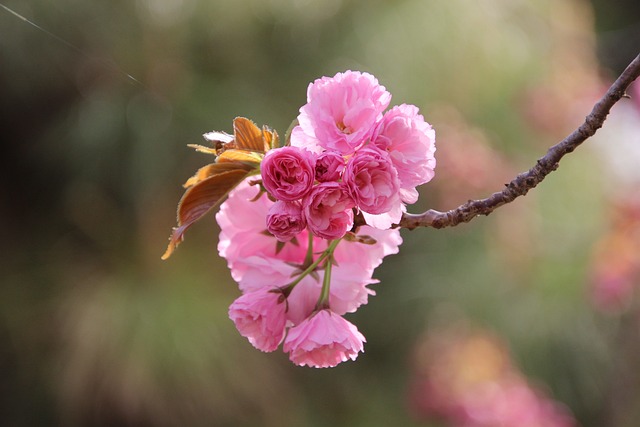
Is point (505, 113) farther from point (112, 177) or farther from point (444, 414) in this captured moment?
point (112, 177)

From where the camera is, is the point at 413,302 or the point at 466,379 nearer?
the point at 466,379

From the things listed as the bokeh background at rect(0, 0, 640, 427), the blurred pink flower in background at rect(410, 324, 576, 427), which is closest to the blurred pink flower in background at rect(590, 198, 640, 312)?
the bokeh background at rect(0, 0, 640, 427)

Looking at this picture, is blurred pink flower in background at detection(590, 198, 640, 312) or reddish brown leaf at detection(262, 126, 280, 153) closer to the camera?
reddish brown leaf at detection(262, 126, 280, 153)

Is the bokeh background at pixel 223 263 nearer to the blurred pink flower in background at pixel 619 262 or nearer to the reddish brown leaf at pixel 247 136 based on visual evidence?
the blurred pink flower in background at pixel 619 262

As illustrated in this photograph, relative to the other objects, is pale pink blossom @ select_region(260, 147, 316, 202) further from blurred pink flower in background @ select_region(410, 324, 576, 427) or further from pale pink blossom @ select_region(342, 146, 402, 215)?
blurred pink flower in background @ select_region(410, 324, 576, 427)

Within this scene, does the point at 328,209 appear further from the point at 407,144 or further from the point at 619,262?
the point at 619,262

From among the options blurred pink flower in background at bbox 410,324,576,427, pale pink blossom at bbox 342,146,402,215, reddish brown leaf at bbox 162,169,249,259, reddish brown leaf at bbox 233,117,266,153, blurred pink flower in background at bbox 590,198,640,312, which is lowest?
reddish brown leaf at bbox 162,169,249,259

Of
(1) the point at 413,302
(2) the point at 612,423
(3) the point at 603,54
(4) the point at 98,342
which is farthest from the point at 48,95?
(3) the point at 603,54

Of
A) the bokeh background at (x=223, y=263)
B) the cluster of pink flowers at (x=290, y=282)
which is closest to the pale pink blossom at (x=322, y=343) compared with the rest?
the cluster of pink flowers at (x=290, y=282)
